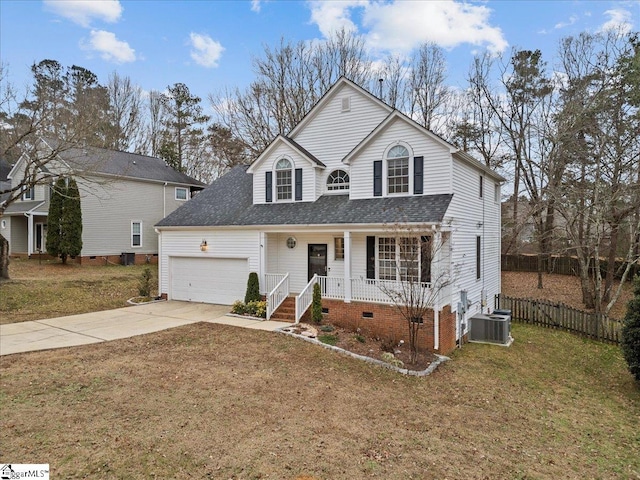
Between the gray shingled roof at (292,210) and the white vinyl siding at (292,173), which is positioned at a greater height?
the white vinyl siding at (292,173)

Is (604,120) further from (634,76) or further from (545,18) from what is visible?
(545,18)

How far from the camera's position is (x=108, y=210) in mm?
26609

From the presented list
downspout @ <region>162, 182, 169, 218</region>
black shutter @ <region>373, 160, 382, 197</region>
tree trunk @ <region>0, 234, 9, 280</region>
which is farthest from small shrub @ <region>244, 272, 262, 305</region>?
downspout @ <region>162, 182, 169, 218</region>

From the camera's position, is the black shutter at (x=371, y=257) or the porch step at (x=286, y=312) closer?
the porch step at (x=286, y=312)

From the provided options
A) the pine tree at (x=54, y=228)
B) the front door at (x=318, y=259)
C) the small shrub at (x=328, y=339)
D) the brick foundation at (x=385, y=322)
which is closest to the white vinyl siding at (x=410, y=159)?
the front door at (x=318, y=259)

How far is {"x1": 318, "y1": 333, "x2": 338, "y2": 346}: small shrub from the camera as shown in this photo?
37.8ft

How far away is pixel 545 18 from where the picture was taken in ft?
64.2

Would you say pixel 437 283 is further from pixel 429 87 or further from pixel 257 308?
pixel 429 87

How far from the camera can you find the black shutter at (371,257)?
14.2 metres

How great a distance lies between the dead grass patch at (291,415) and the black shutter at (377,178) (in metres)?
6.14

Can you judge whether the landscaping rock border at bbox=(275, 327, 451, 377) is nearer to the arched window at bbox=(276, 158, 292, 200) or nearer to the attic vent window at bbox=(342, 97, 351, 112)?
the arched window at bbox=(276, 158, 292, 200)

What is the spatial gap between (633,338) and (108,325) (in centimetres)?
1540

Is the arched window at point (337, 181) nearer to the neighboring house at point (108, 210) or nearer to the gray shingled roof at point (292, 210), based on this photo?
the gray shingled roof at point (292, 210)

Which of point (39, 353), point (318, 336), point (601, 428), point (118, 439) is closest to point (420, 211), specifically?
point (318, 336)
